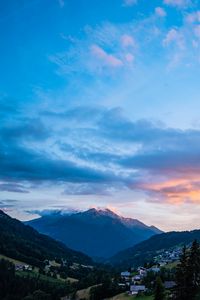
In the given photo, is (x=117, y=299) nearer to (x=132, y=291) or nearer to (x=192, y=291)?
(x=132, y=291)

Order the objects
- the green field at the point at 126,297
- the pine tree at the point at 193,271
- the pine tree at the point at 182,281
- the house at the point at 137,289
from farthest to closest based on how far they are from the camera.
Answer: the house at the point at 137,289 < the green field at the point at 126,297 < the pine tree at the point at 193,271 < the pine tree at the point at 182,281

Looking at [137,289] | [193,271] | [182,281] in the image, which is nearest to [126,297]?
[137,289]

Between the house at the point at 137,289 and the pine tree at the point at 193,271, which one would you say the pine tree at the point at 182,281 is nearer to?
the pine tree at the point at 193,271

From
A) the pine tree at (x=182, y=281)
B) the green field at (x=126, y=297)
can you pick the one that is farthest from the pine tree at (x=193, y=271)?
the green field at (x=126, y=297)

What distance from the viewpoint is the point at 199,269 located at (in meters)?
83.7

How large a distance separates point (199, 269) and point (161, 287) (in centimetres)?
1449

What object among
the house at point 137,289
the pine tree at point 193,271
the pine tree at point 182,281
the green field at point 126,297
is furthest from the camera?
the house at point 137,289

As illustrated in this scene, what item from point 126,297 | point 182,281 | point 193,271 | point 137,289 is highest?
point 193,271

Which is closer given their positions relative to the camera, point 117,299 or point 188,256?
point 188,256

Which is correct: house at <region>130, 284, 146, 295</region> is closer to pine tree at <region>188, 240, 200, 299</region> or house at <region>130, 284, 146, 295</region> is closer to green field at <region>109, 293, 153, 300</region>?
green field at <region>109, 293, 153, 300</region>

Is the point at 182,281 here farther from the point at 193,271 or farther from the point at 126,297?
the point at 126,297

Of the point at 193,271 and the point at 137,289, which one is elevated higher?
the point at 193,271

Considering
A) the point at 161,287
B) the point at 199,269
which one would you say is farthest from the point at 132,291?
the point at 199,269

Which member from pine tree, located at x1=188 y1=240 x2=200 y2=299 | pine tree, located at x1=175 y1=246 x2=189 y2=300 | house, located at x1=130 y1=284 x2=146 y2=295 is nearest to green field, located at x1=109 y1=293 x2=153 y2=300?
house, located at x1=130 y1=284 x2=146 y2=295
